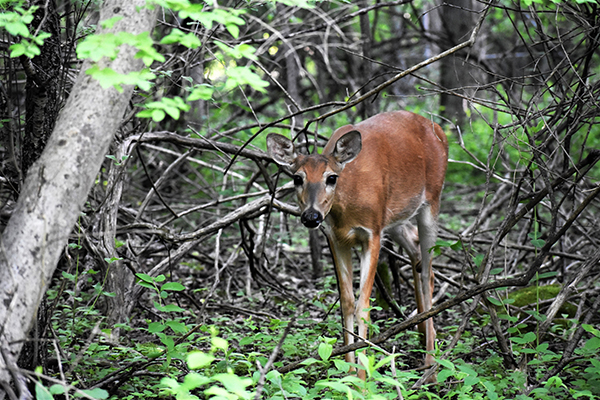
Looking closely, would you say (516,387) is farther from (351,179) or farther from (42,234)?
(42,234)

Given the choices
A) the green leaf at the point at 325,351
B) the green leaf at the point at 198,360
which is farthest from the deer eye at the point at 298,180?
the green leaf at the point at 198,360

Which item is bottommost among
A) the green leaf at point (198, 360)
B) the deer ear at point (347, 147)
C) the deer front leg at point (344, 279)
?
the green leaf at point (198, 360)

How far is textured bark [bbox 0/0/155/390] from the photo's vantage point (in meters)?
2.57

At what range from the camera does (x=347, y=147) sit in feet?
15.8

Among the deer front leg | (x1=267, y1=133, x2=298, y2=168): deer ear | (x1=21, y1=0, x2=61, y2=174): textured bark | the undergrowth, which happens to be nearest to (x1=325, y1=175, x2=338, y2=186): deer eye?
(x1=267, y1=133, x2=298, y2=168): deer ear

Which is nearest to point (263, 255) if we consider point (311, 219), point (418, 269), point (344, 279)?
point (344, 279)

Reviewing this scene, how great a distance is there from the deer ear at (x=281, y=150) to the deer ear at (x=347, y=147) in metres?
0.35

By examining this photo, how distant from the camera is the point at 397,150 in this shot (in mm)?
5539

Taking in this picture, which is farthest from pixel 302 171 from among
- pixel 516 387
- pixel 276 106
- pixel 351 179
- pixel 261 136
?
pixel 276 106

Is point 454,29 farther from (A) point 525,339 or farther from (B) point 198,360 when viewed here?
(B) point 198,360

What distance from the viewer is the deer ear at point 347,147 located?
15.5ft

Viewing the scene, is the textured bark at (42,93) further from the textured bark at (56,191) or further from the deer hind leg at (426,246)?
the deer hind leg at (426,246)

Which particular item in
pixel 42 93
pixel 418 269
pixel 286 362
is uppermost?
pixel 42 93

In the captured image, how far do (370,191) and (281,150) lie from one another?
839 mm
